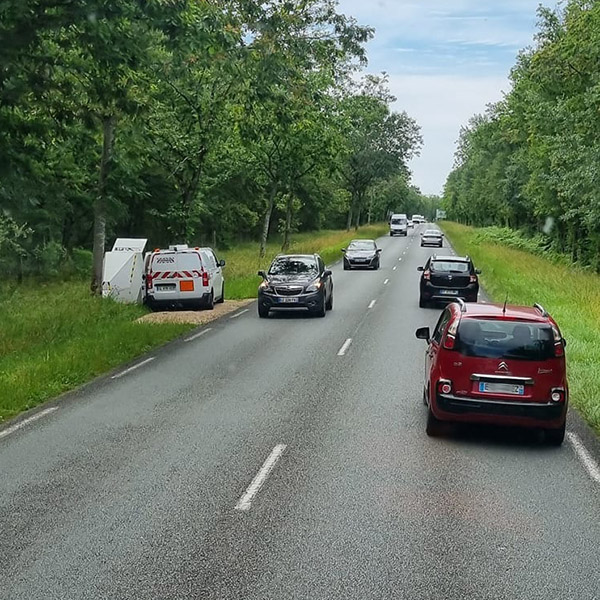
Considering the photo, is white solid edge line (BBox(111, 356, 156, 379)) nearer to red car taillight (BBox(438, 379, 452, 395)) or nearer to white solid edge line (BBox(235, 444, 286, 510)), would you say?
white solid edge line (BBox(235, 444, 286, 510))

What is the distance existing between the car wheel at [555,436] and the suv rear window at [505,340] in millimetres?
879

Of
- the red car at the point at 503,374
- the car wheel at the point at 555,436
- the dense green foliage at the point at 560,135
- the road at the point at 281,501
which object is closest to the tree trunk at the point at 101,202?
the road at the point at 281,501

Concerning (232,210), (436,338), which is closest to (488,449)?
(436,338)

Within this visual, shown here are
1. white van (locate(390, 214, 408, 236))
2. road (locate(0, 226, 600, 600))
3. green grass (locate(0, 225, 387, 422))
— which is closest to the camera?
road (locate(0, 226, 600, 600))

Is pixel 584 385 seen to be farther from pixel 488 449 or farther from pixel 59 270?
pixel 59 270

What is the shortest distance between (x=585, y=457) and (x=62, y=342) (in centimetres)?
1108

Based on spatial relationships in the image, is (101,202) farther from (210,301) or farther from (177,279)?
(210,301)

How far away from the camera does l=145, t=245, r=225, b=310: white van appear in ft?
82.2

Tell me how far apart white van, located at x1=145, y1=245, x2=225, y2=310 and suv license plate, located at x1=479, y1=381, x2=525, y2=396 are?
53.3 ft

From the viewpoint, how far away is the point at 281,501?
7.53 metres

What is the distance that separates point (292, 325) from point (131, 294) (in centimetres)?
657

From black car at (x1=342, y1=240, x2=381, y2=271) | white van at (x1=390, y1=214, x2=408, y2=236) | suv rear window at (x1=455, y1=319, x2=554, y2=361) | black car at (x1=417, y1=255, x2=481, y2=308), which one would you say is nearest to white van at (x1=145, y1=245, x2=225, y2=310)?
black car at (x1=417, y1=255, x2=481, y2=308)

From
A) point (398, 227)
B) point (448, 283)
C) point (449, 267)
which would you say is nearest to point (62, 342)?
point (448, 283)

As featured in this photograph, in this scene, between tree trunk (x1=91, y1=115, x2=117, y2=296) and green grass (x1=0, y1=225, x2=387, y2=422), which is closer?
green grass (x1=0, y1=225, x2=387, y2=422)
